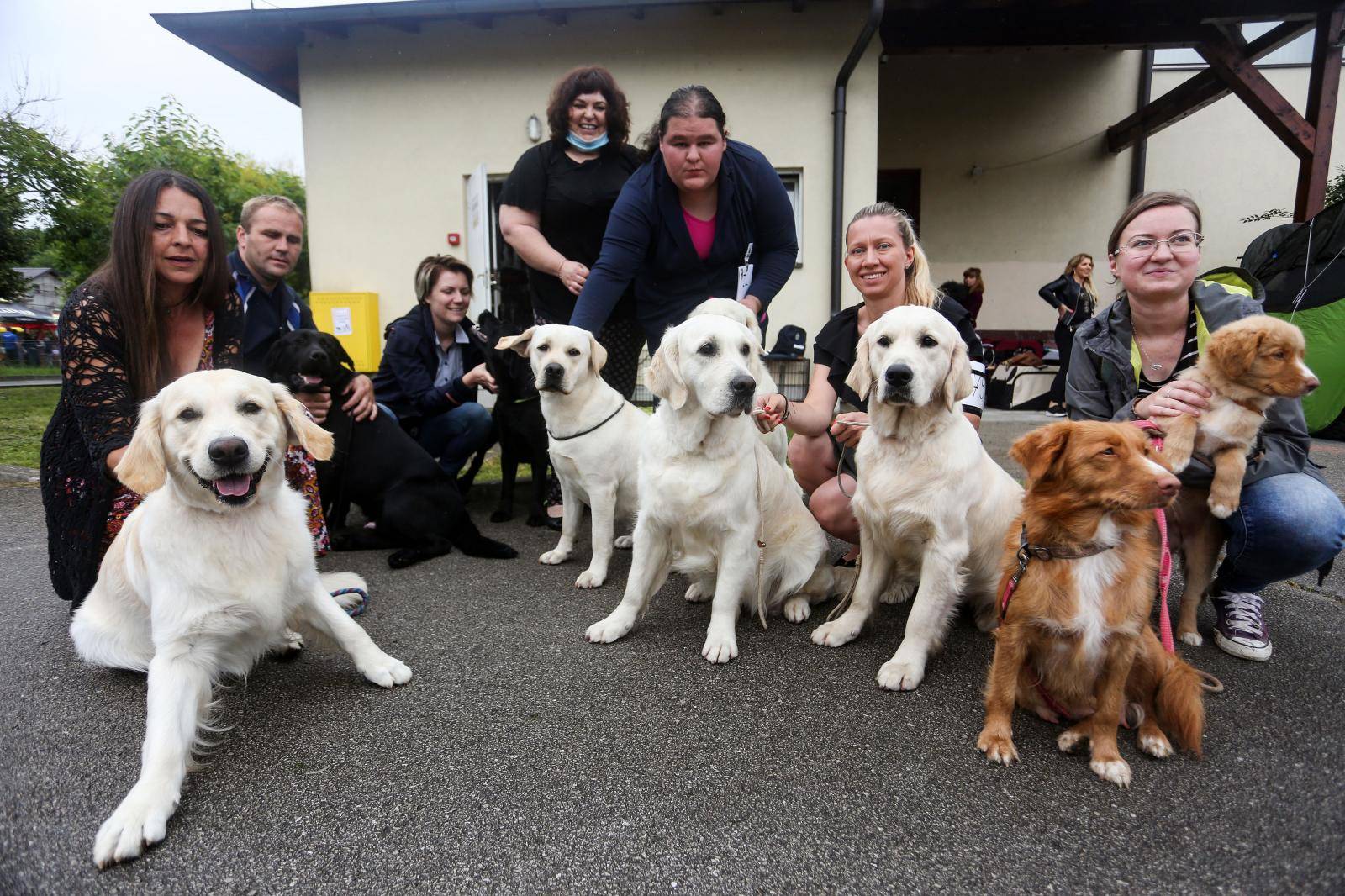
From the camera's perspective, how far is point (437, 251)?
8523 millimetres

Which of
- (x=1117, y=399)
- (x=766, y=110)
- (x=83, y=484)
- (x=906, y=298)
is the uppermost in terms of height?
(x=766, y=110)

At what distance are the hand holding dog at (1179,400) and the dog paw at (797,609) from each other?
1.45 metres

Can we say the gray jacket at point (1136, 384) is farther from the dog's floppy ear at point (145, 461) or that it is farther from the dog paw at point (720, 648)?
the dog's floppy ear at point (145, 461)

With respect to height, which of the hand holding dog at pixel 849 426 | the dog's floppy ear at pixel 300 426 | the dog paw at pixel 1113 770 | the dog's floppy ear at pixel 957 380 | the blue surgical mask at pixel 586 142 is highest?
the blue surgical mask at pixel 586 142

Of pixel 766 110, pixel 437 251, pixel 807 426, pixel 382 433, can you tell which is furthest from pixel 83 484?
pixel 766 110

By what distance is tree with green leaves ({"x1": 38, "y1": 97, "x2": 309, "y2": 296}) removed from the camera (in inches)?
658

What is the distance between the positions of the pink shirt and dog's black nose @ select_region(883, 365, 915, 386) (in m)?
1.68

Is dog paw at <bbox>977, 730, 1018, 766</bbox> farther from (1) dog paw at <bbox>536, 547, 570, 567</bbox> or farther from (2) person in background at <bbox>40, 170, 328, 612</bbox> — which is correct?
(2) person in background at <bbox>40, 170, 328, 612</bbox>

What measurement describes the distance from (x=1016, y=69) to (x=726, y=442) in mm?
12096

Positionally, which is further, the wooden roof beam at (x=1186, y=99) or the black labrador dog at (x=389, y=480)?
the wooden roof beam at (x=1186, y=99)

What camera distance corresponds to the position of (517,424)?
4.26m

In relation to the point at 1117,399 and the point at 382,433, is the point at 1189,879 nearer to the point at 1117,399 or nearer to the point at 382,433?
the point at 1117,399

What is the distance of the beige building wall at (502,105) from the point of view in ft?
26.0

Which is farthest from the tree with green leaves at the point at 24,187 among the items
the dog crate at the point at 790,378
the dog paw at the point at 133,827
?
the dog paw at the point at 133,827
